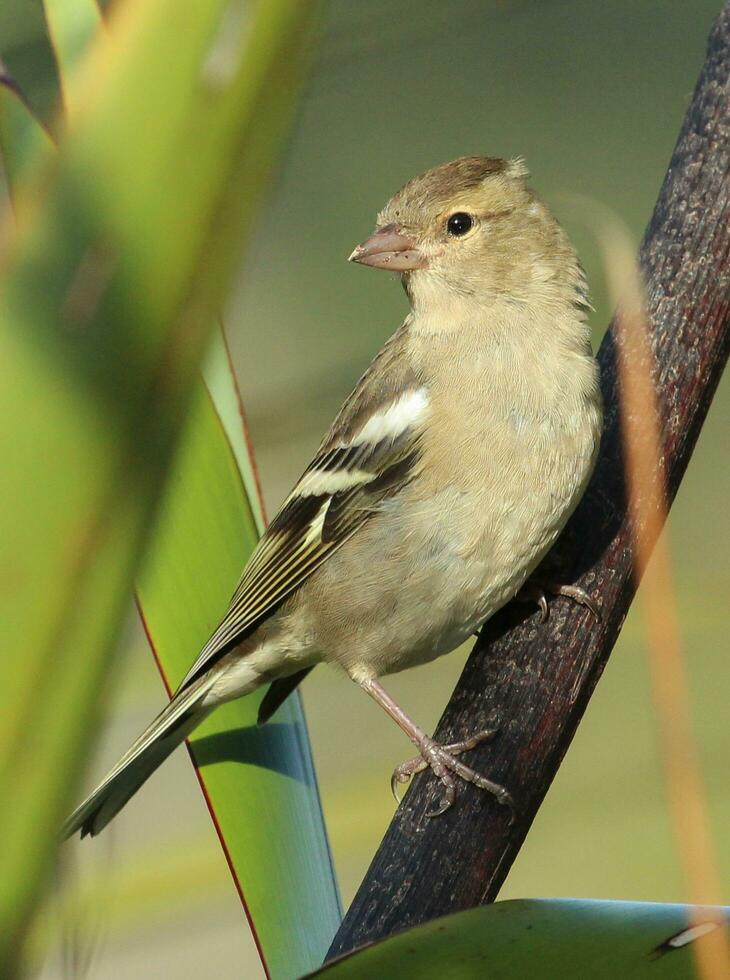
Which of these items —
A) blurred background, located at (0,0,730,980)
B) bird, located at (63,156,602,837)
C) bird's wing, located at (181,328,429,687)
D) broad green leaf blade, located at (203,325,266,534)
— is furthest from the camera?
blurred background, located at (0,0,730,980)

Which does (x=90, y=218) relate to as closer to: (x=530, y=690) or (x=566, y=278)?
(x=530, y=690)

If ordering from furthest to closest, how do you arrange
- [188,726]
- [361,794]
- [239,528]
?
1. [361,794]
2. [188,726]
3. [239,528]

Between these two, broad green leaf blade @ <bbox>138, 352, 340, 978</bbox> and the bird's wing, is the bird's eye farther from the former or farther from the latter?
broad green leaf blade @ <bbox>138, 352, 340, 978</bbox>

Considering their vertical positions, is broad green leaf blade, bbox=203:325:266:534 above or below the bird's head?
below

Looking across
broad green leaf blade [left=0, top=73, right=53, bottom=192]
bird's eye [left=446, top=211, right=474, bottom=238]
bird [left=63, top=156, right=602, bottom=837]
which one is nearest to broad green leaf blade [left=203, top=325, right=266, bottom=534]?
broad green leaf blade [left=0, top=73, right=53, bottom=192]

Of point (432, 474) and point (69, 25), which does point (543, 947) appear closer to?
point (69, 25)

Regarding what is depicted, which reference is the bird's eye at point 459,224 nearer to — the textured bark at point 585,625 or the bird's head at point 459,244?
the bird's head at point 459,244

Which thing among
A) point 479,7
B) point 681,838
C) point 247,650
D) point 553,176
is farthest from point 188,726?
point 479,7
